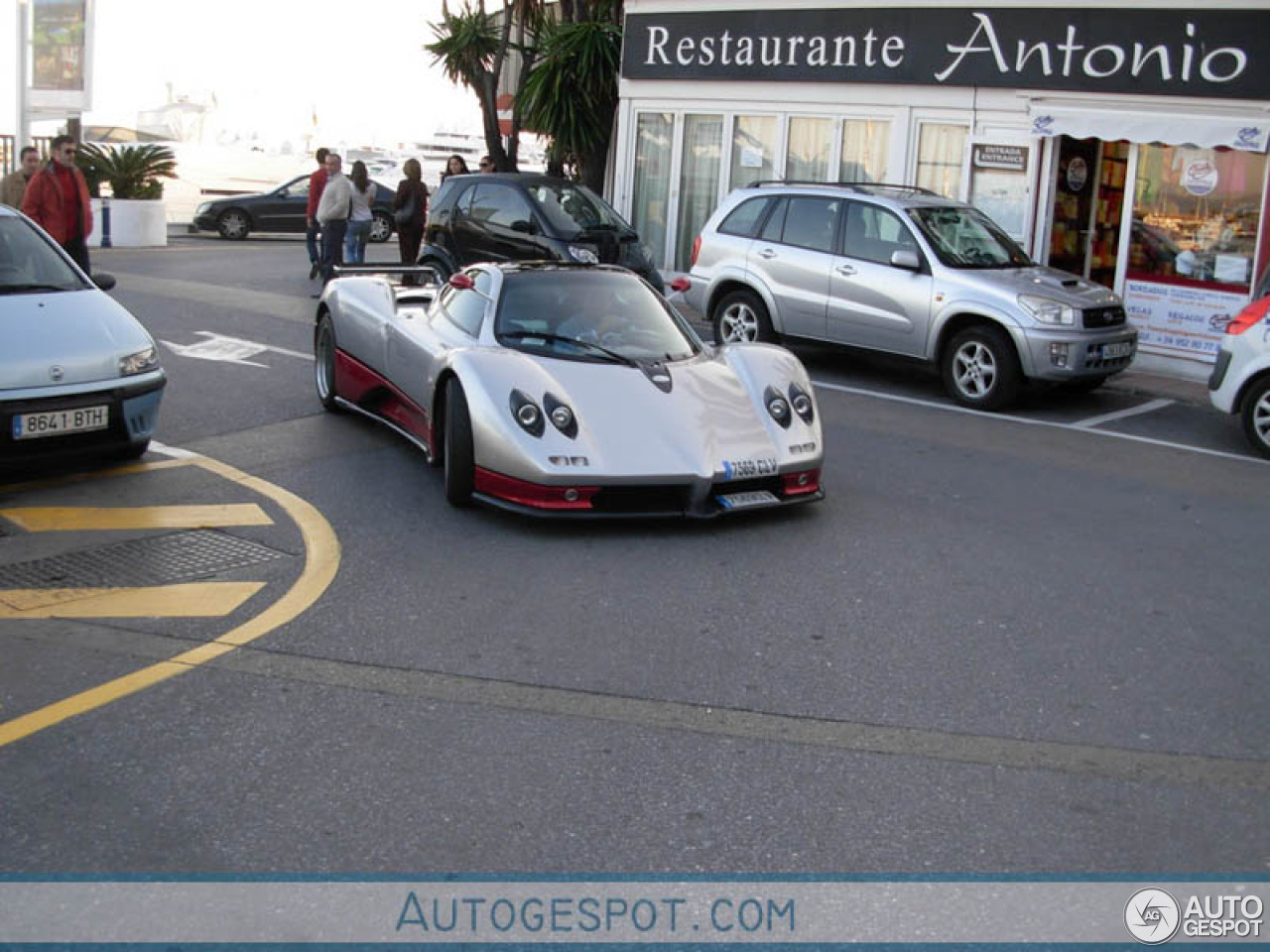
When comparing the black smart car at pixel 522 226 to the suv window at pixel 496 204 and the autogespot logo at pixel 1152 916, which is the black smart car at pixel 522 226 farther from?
→ the autogespot logo at pixel 1152 916

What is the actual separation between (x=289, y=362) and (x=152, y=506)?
4910 millimetres

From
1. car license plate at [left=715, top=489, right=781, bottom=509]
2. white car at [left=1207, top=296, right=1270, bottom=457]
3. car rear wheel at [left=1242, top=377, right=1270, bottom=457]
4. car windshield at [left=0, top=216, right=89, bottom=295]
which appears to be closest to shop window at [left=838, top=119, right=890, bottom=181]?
white car at [left=1207, top=296, right=1270, bottom=457]

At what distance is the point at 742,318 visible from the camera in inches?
549

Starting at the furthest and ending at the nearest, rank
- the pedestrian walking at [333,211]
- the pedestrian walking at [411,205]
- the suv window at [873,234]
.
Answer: the pedestrian walking at [411,205], the pedestrian walking at [333,211], the suv window at [873,234]

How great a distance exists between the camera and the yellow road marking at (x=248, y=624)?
502 cm

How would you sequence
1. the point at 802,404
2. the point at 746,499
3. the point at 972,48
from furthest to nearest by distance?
the point at 972,48 < the point at 802,404 < the point at 746,499

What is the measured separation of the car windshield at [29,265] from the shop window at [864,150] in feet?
36.5

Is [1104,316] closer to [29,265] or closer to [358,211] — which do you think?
[29,265]

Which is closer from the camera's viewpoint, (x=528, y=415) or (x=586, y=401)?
(x=528, y=415)

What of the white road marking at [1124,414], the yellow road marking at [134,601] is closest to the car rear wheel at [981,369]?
the white road marking at [1124,414]

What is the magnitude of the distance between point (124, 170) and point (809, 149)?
11.4 m

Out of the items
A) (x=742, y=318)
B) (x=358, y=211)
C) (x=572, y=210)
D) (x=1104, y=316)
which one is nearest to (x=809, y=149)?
(x=572, y=210)

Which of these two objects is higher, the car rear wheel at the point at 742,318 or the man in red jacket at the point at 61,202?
the man in red jacket at the point at 61,202

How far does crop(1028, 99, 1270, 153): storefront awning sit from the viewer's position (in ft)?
46.6
